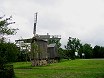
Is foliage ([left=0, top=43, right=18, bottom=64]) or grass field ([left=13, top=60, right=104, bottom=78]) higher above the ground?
foliage ([left=0, top=43, right=18, bottom=64])

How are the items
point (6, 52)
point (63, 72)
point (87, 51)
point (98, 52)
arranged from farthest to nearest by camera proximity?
point (87, 51) → point (98, 52) → point (63, 72) → point (6, 52)

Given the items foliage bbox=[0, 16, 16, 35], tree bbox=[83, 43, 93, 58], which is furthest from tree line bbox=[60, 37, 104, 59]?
foliage bbox=[0, 16, 16, 35]

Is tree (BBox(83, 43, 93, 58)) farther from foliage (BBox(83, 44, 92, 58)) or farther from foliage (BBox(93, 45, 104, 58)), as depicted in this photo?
foliage (BBox(93, 45, 104, 58))

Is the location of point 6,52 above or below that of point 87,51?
below

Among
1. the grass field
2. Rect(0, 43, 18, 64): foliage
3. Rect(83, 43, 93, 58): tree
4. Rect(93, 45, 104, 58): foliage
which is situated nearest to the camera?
Rect(0, 43, 18, 64): foliage

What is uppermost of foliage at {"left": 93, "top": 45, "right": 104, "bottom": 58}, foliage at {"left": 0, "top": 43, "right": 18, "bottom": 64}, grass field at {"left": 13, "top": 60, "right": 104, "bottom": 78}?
foliage at {"left": 93, "top": 45, "right": 104, "bottom": 58}

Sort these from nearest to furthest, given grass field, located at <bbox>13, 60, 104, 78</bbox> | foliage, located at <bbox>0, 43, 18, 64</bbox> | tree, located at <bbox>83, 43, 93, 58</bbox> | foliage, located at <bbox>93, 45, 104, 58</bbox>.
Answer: foliage, located at <bbox>0, 43, 18, 64</bbox>
grass field, located at <bbox>13, 60, 104, 78</bbox>
foliage, located at <bbox>93, 45, 104, 58</bbox>
tree, located at <bbox>83, 43, 93, 58</bbox>

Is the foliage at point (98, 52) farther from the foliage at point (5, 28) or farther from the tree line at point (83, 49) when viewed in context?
the foliage at point (5, 28)

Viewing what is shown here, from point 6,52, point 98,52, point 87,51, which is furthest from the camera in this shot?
point 87,51

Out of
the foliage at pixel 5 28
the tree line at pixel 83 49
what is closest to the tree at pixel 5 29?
the foliage at pixel 5 28

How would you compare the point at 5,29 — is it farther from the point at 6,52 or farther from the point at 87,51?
the point at 87,51

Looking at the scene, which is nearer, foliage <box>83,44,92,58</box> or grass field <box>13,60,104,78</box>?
grass field <box>13,60,104,78</box>

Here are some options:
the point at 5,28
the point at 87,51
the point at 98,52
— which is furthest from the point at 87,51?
the point at 5,28

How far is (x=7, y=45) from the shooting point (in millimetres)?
29734
